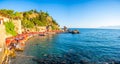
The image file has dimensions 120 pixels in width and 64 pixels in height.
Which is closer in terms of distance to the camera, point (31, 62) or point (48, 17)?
point (31, 62)

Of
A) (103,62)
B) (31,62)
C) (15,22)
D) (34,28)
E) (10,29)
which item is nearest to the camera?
(31,62)

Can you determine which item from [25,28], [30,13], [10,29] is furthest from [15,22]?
[30,13]

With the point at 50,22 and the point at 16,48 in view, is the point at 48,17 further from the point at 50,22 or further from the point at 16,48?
the point at 16,48

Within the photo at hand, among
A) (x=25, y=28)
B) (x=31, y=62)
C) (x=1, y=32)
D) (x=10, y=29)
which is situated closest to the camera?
(x=1, y=32)

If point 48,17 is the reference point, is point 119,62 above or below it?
below

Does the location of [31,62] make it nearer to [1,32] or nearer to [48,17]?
[1,32]

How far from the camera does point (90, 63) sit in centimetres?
3441

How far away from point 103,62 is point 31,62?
1437cm

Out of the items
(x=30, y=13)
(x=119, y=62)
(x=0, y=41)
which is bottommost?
(x=119, y=62)

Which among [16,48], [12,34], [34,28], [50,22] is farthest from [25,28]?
[16,48]

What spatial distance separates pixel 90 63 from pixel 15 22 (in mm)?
54384

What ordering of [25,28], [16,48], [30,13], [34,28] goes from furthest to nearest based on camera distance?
[30,13] < [34,28] < [25,28] < [16,48]

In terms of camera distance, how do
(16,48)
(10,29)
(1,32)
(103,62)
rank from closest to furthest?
(1,32) → (103,62) → (16,48) → (10,29)

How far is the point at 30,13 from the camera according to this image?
158 meters
